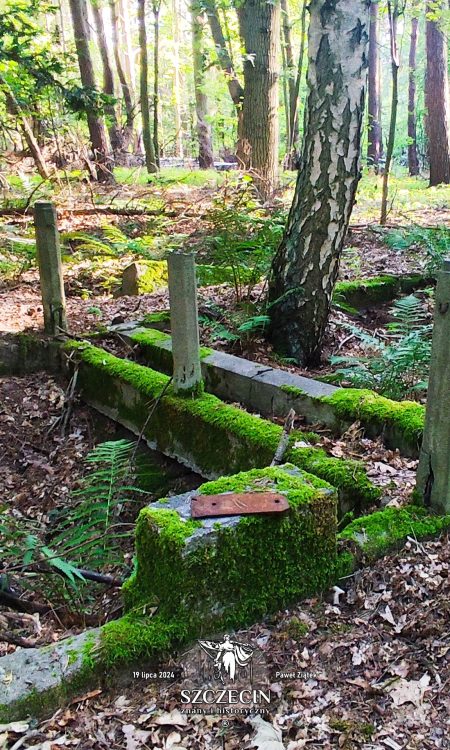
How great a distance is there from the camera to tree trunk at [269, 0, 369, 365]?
4.92 meters

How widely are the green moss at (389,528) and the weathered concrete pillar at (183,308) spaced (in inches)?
72.0

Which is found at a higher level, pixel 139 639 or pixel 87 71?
pixel 87 71

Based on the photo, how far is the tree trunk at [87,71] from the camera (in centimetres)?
1370

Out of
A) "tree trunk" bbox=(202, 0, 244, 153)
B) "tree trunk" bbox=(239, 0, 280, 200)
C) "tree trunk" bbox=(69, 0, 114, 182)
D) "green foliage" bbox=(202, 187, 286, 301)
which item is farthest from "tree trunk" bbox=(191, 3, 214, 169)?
"green foliage" bbox=(202, 187, 286, 301)

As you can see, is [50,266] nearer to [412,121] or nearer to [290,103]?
[290,103]

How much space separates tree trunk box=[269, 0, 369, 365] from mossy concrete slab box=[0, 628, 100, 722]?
12.5 feet

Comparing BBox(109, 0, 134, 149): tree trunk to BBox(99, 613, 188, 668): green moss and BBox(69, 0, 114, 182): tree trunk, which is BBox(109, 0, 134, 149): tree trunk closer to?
BBox(69, 0, 114, 182): tree trunk

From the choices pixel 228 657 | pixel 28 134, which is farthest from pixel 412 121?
pixel 228 657

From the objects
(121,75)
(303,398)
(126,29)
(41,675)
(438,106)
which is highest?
(126,29)

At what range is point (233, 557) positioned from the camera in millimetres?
2572

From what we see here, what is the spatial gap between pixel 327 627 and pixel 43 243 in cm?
467

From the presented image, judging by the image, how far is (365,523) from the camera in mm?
3018

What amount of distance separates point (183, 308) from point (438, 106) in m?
15.3

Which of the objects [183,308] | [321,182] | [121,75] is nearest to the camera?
[183,308]
